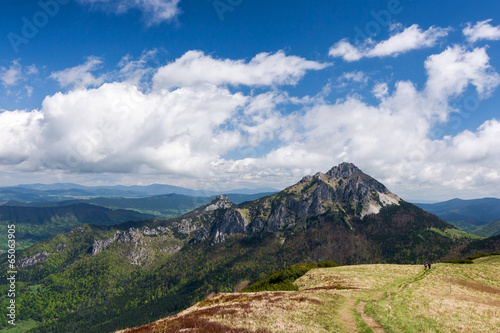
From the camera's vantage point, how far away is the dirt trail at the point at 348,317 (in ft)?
94.0

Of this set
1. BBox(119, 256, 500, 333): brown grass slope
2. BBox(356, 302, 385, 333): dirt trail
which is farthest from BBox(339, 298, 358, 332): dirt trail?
BBox(356, 302, 385, 333): dirt trail

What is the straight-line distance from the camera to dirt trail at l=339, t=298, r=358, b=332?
28.7m

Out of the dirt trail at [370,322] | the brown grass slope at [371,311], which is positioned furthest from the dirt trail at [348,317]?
the dirt trail at [370,322]

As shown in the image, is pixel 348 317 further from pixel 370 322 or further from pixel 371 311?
pixel 371 311

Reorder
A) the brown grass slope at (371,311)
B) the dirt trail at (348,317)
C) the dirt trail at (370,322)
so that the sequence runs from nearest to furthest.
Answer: the brown grass slope at (371,311) < the dirt trail at (370,322) < the dirt trail at (348,317)

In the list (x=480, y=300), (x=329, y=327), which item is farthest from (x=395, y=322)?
(x=480, y=300)

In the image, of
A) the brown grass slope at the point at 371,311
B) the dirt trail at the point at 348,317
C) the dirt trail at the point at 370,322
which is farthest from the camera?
the dirt trail at the point at 348,317

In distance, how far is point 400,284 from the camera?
177 feet

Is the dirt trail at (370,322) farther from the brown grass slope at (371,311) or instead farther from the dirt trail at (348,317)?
the dirt trail at (348,317)

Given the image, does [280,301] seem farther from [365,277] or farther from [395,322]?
[365,277]

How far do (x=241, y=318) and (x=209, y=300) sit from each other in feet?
102

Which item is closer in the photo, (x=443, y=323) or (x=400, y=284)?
(x=443, y=323)

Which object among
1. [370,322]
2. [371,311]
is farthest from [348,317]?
[371,311]

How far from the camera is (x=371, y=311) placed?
35156mm
